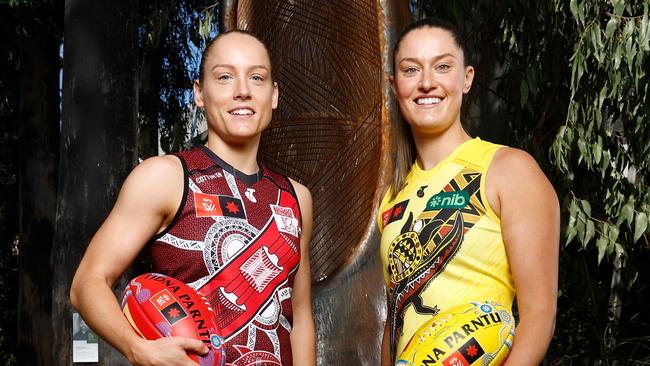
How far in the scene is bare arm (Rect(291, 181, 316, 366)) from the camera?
2.83 metres

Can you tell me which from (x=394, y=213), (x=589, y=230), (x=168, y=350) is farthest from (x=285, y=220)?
(x=589, y=230)

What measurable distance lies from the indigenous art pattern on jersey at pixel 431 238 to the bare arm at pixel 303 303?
0.34 m

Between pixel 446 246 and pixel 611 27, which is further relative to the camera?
pixel 611 27

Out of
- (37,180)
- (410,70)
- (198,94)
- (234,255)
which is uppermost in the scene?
(410,70)

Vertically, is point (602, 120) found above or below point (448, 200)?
below

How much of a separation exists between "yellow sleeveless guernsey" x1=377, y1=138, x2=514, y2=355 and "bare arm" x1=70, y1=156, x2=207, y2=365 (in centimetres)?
62

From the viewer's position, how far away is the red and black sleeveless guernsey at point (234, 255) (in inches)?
102

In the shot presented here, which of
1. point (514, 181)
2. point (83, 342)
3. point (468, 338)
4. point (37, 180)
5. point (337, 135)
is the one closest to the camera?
point (468, 338)

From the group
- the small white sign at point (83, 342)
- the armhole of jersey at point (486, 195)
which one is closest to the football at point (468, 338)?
the armhole of jersey at point (486, 195)

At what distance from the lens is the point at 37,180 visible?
32.6 feet

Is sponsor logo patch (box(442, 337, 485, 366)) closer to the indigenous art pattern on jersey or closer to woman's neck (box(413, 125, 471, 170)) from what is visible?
the indigenous art pattern on jersey

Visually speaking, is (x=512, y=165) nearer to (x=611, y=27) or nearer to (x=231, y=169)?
(x=231, y=169)

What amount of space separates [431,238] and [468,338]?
303mm

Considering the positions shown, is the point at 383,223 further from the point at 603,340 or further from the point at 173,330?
the point at 603,340
